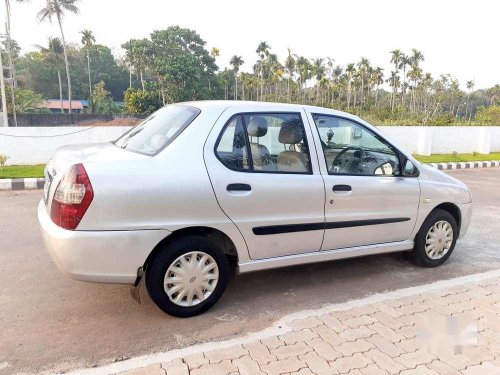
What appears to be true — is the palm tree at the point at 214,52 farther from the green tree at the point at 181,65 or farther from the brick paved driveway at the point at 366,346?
the brick paved driveway at the point at 366,346

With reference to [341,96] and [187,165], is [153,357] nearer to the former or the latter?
[187,165]

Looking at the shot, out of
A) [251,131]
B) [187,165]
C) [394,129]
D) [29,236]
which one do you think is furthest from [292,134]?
[394,129]

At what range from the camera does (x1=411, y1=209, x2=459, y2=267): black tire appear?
3.94 metres

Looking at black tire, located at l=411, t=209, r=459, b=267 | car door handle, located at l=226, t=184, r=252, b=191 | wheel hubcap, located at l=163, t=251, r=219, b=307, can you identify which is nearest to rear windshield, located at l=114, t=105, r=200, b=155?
car door handle, located at l=226, t=184, r=252, b=191

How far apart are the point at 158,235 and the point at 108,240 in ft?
1.05

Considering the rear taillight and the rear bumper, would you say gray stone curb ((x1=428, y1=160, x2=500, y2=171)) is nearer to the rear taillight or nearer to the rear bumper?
the rear bumper

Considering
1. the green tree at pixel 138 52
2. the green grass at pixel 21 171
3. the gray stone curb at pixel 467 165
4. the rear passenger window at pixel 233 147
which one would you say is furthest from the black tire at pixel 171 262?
the green tree at pixel 138 52

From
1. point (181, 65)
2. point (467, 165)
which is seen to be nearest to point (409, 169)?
point (467, 165)

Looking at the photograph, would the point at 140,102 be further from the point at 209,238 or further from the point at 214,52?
the point at 209,238

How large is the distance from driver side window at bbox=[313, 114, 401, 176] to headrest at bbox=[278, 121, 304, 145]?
6.9 inches

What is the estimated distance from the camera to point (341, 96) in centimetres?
6244

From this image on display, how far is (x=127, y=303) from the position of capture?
317 centimetres

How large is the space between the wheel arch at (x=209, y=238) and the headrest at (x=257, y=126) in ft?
2.64

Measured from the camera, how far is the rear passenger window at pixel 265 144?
118 inches
